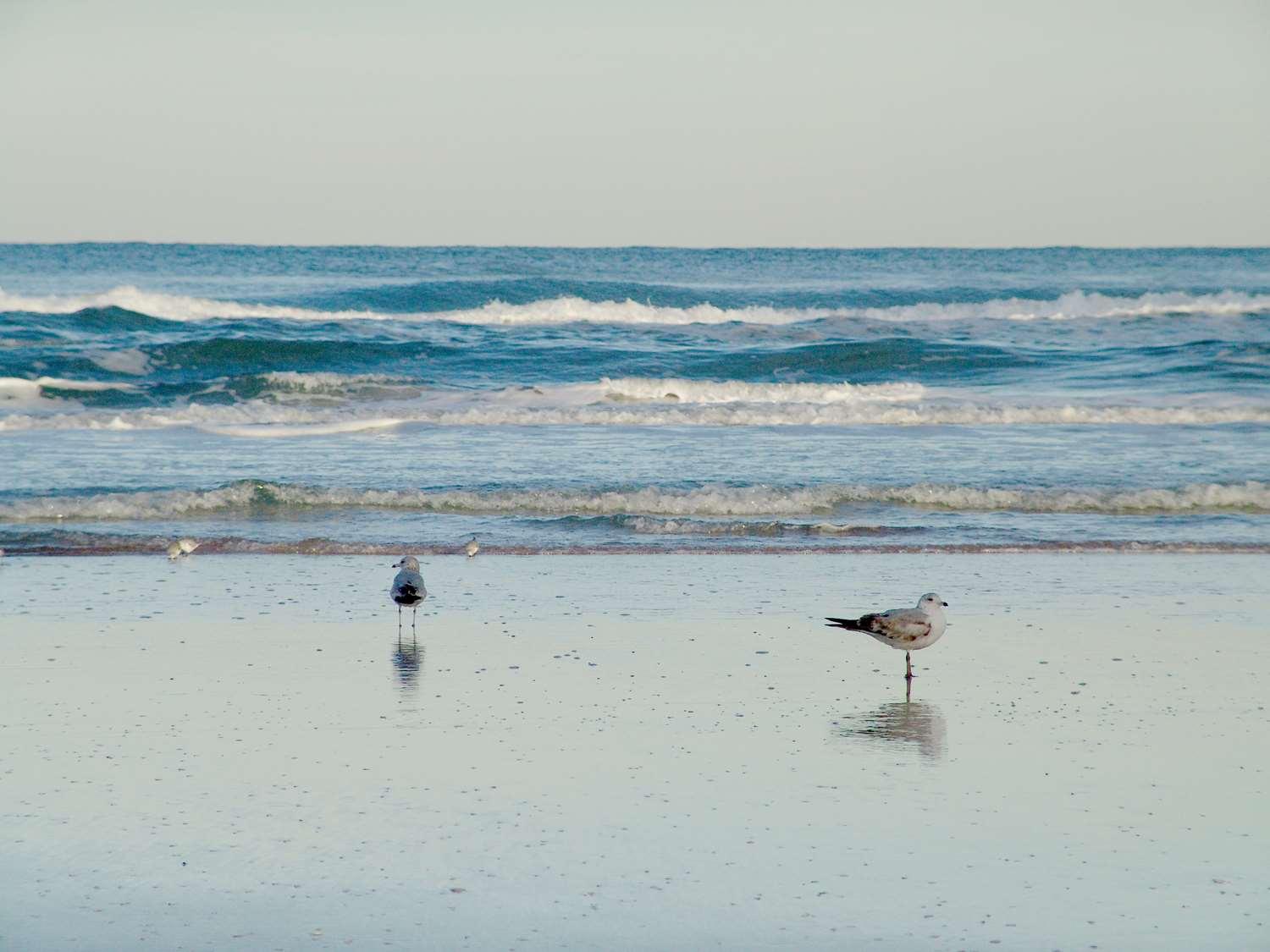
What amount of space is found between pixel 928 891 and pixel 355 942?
1741mm

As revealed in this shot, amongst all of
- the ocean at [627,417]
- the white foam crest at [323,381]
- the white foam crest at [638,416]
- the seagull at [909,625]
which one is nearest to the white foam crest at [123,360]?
the ocean at [627,417]

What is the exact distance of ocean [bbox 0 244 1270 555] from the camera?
1185 centimetres

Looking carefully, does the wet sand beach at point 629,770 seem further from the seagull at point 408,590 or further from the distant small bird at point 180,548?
the distant small bird at point 180,548

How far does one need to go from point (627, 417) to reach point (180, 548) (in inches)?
332

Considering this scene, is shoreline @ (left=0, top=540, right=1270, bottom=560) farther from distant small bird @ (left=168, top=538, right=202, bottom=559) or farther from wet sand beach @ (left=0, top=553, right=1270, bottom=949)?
wet sand beach @ (left=0, top=553, right=1270, bottom=949)

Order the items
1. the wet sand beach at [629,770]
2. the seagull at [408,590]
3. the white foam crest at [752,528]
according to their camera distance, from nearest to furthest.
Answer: the wet sand beach at [629,770], the seagull at [408,590], the white foam crest at [752,528]

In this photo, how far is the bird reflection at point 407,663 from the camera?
6867 mm

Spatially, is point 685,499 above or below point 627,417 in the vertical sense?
below

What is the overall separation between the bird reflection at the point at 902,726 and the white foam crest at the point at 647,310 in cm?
2491

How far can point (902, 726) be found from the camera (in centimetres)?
622

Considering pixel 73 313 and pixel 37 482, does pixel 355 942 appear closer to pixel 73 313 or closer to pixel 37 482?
pixel 37 482

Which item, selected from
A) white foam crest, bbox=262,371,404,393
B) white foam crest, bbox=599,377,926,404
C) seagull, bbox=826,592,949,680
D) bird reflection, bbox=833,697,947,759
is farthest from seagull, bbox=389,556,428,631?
white foam crest, bbox=262,371,404,393

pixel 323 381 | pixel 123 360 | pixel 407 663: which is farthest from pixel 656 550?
pixel 123 360

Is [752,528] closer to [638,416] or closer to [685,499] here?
[685,499]
